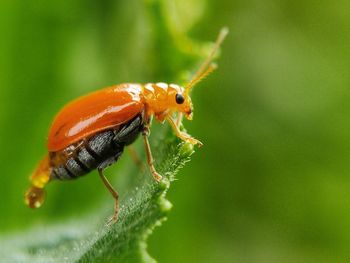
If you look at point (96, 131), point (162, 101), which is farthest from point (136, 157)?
point (96, 131)

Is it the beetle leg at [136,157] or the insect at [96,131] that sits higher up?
the insect at [96,131]

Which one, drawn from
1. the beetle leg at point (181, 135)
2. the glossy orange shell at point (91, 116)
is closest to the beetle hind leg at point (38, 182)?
the glossy orange shell at point (91, 116)

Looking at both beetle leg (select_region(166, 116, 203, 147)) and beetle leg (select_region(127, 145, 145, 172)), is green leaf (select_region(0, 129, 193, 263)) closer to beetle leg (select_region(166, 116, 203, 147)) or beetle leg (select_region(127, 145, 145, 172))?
beetle leg (select_region(166, 116, 203, 147))

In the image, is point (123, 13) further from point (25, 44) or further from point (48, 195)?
point (48, 195)

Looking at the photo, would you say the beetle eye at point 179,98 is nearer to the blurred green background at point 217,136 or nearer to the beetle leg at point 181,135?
the beetle leg at point 181,135

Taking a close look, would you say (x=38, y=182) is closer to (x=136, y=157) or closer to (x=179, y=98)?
(x=136, y=157)

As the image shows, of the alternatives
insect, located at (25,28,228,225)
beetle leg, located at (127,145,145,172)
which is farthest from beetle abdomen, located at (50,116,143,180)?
beetle leg, located at (127,145,145,172)

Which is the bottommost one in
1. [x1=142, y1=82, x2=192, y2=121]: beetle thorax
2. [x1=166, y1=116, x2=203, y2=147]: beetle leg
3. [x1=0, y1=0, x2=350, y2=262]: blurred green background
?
[x1=0, y1=0, x2=350, y2=262]: blurred green background
